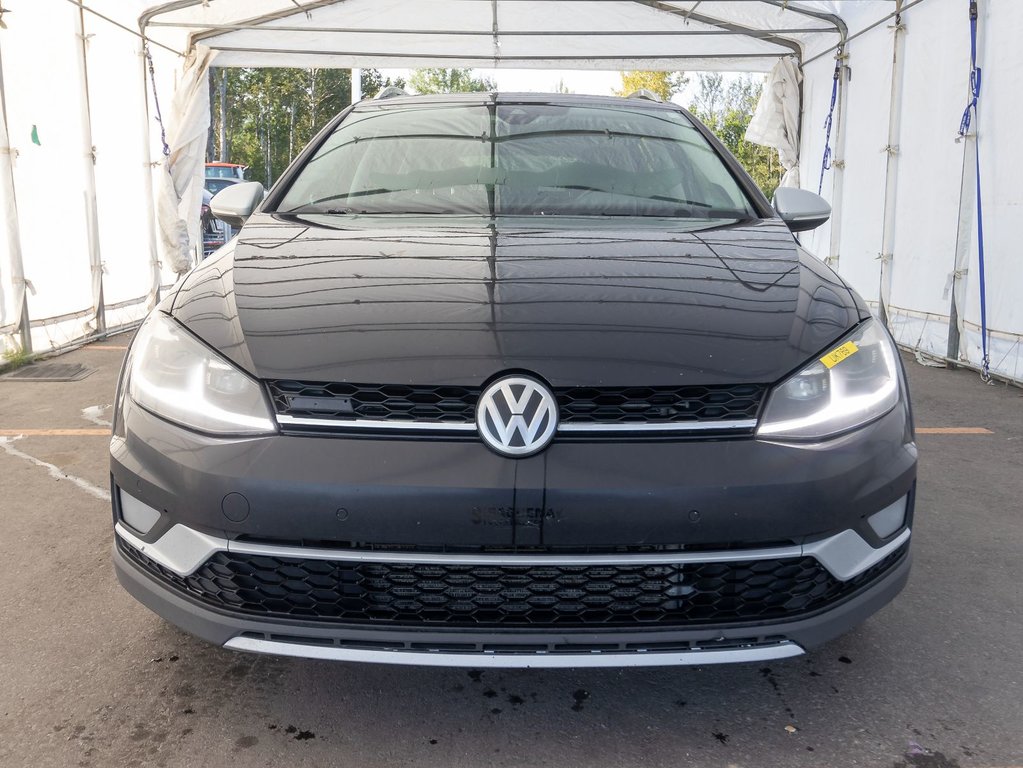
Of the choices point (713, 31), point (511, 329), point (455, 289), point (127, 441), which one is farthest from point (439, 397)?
point (713, 31)

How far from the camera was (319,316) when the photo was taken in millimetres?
1845

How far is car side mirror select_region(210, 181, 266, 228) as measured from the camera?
2801 millimetres

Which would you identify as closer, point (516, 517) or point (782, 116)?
point (516, 517)

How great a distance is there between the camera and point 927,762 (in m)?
1.79

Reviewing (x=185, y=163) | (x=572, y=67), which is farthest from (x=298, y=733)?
(x=572, y=67)

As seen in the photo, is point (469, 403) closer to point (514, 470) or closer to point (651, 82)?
point (514, 470)

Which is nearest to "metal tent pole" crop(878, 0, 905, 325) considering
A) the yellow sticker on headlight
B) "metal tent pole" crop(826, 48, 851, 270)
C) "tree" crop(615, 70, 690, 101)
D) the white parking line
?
"metal tent pole" crop(826, 48, 851, 270)

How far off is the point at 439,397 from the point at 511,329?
0.21m

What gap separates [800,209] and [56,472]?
320cm

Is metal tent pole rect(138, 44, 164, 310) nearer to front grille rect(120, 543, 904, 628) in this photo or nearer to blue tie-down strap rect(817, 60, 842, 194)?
blue tie-down strap rect(817, 60, 842, 194)

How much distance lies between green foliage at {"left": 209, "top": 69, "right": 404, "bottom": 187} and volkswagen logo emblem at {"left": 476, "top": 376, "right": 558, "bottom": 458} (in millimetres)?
45809

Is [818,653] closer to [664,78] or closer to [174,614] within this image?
[174,614]

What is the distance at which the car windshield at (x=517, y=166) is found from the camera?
2.69 metres

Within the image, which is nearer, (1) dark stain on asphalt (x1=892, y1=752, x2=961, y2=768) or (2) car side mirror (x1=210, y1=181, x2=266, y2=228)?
(1) dark stain on asphalt (x1=892, y1=752, x2=961, y2=768)
